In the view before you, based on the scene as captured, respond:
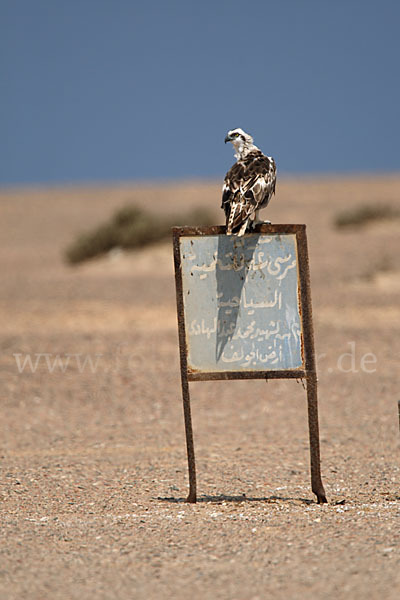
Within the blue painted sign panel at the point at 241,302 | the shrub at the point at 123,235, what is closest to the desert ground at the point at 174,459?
the blue painted sign panel at the point at 241,302

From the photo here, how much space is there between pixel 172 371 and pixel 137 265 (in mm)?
12488

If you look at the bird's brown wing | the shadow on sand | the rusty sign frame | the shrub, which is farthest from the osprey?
the shrub

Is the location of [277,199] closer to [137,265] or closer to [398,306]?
[137,265]

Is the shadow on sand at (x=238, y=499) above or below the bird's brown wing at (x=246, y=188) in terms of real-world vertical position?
below

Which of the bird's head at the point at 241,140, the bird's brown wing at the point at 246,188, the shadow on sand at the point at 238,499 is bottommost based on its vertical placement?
the shadow on sand at the point at 238,499

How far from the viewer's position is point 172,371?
39.6 ft

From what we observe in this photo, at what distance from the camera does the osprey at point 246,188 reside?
17.8 ft

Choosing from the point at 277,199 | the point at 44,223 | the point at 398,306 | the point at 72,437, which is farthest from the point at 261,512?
the point at 277,199

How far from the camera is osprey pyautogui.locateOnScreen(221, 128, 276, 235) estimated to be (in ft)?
17.8

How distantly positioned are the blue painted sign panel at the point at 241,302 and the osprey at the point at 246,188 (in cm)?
19

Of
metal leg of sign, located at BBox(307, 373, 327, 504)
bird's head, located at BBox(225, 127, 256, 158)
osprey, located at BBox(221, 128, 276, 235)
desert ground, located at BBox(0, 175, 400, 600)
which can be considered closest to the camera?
desert ground, located at BBox(0, 175, 400, 600)

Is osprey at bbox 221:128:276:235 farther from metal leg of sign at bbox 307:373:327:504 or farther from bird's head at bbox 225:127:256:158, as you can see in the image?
metal leg of sign at bbox 307:373:327:504

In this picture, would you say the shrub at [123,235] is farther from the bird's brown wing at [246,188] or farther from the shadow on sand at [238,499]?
the shadow on sand at [238,499]

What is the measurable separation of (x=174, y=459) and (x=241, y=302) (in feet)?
7.37
